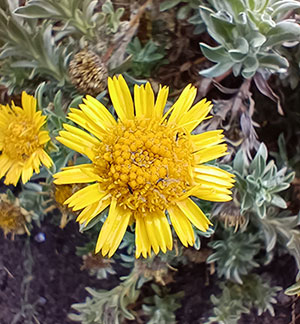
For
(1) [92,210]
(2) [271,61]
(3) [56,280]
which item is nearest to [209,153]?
(1) [92,210]

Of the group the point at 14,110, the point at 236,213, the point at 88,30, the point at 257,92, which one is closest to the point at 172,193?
the point at 236,213

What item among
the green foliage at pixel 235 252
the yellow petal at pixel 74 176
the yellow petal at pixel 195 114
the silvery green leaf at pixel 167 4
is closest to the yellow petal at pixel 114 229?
the yellow petal at pixel 74 176

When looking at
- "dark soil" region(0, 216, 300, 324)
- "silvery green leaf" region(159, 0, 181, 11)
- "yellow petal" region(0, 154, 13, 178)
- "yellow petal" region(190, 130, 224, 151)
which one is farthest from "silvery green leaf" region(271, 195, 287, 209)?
"yellow petal" region(0, 154, 13, 178)

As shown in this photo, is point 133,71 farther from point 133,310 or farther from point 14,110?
point 133,310

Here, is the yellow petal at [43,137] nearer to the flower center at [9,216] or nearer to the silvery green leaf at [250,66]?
the flower center at [9,216]

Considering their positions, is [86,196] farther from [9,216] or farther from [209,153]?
[9,216]

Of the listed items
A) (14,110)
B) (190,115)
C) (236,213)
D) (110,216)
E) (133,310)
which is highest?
(14,110)
